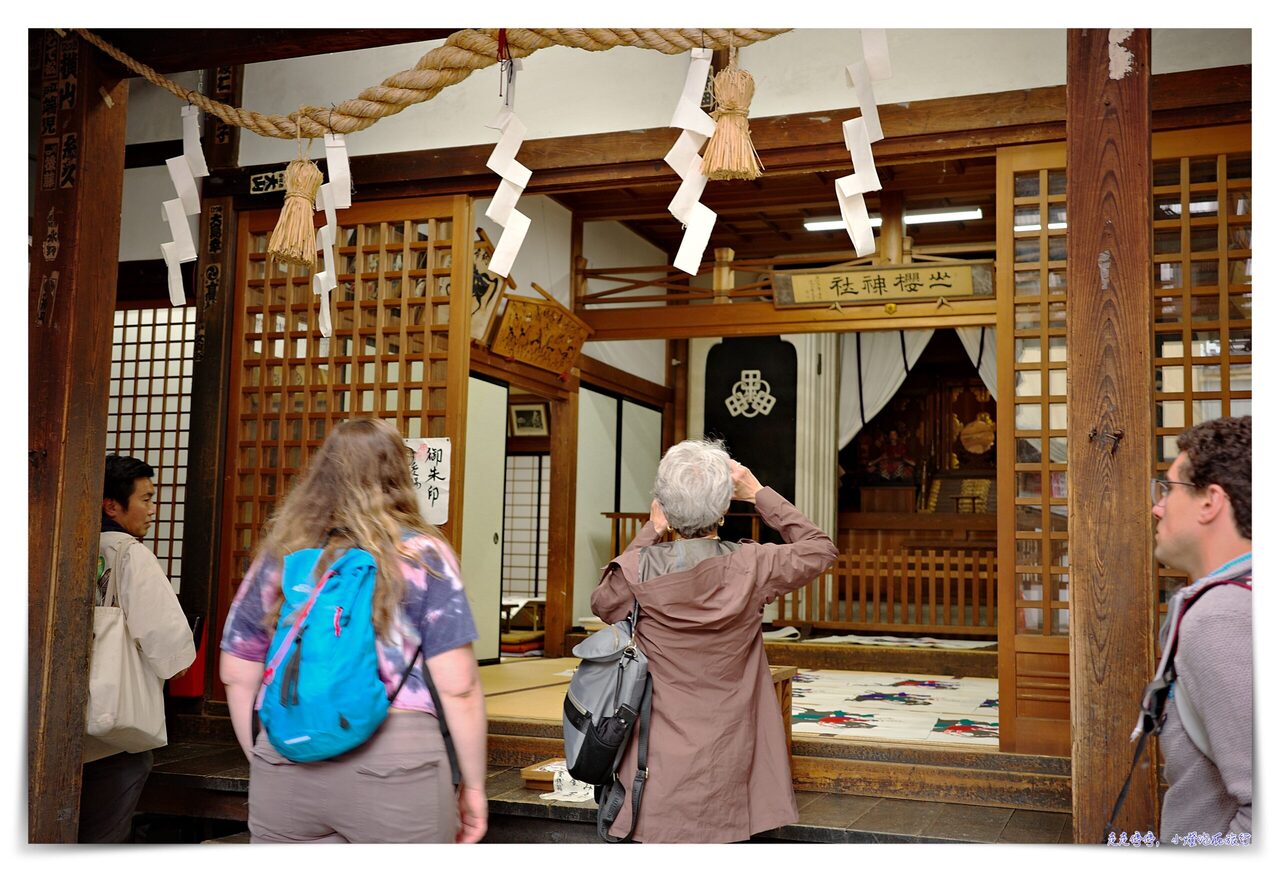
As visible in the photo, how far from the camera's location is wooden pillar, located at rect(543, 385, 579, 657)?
25.9ft

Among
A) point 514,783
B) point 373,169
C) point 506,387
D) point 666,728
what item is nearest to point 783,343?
point 506,387

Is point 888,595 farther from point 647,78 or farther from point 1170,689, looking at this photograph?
point 1170,689

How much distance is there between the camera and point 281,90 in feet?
17.5

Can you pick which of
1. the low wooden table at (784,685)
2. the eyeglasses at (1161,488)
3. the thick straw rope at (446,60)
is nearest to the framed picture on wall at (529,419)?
the low wooden table at (784,685)

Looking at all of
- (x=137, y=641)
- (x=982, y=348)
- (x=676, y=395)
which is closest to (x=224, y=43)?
(x=137, y=641)

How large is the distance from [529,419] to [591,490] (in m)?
0.93

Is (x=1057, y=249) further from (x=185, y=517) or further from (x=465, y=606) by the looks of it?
(x=185, y=517)

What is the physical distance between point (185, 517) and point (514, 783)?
7.45 feet

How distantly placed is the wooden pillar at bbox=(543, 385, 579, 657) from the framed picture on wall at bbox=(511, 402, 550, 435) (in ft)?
2.91

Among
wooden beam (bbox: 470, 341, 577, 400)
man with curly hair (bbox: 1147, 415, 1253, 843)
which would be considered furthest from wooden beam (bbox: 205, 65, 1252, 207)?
man with curly hair (bbox: 1147, 415, 1253, 843)

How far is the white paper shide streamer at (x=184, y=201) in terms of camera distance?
3.11 m

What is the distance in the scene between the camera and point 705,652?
8.12 feet

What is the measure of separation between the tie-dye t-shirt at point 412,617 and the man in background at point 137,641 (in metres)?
1.31

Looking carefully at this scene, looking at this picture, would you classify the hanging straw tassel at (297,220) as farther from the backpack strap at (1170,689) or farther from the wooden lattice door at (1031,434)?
the wooden lattice door at (1031,434)
